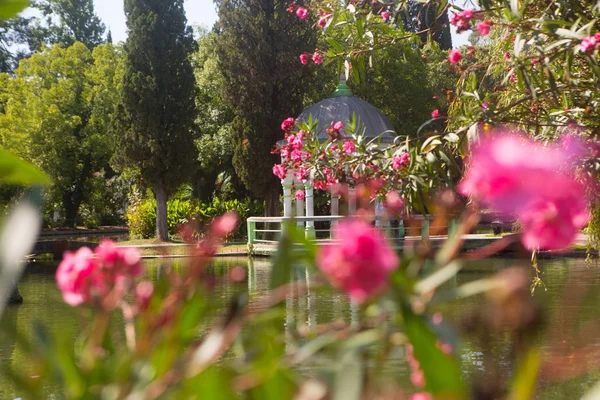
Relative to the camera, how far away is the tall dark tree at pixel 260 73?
2323cm

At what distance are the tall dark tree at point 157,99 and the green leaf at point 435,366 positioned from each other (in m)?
24.1

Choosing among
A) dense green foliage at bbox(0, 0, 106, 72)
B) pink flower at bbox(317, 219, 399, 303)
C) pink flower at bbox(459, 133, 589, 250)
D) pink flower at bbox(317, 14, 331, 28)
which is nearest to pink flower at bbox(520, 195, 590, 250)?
pink flower at bbox(459, 133, 589, 250)

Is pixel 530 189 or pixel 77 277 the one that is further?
pixel 77 277

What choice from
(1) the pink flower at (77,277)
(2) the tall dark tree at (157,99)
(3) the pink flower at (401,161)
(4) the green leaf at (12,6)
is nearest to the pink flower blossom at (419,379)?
(1) the pink flower at (77,277)

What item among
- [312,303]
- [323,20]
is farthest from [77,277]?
[312,303]

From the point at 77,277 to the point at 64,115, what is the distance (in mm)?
31156

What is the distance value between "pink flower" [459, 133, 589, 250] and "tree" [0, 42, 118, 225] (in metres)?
30.2

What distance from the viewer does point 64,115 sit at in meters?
30.7

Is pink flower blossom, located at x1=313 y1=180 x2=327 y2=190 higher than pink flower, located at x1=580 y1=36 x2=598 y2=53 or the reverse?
the reverse

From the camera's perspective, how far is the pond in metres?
6.20

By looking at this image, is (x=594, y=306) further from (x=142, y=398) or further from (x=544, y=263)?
(x=142, y=398)

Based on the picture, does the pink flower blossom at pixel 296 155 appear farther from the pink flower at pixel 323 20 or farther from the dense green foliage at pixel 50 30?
the dense green foliage at pixel 50 30

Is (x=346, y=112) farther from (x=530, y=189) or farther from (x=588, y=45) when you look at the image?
(x=530, y=189)

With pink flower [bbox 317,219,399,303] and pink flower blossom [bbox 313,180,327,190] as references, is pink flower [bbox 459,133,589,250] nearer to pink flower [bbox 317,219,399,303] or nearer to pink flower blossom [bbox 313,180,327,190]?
pink flower [bbox 317,219,399,303]
